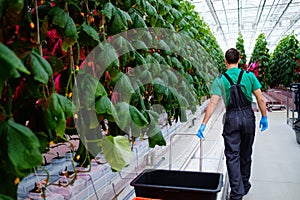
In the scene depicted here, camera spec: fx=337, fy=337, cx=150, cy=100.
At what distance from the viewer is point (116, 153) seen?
3.60 ft

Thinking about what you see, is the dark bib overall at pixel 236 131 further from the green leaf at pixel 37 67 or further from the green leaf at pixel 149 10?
the green leaf at pixel 37 67

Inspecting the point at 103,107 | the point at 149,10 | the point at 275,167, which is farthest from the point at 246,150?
the point at 103,107

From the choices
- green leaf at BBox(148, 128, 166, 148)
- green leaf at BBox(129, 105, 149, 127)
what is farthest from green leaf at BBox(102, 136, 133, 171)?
green leaf at BBox(148, 128, 166, 148)

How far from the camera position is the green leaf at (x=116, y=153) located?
1092mm

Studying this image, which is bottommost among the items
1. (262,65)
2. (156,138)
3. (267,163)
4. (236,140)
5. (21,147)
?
(267,163)

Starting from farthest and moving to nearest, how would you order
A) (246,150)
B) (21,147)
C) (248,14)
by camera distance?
(248,14)
(246,150)
(21,147)

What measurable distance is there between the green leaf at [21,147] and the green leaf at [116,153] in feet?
1.36

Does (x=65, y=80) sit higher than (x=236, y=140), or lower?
higher

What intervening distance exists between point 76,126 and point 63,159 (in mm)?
957

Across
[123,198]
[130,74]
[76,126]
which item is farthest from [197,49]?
[76,126]

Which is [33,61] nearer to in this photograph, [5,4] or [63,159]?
[5,4]

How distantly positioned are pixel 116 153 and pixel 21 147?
1.48 ft

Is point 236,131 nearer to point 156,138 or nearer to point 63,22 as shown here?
point 156,138

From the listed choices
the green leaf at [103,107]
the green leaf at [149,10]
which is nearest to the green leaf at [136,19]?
the green leaf at [149,10]
